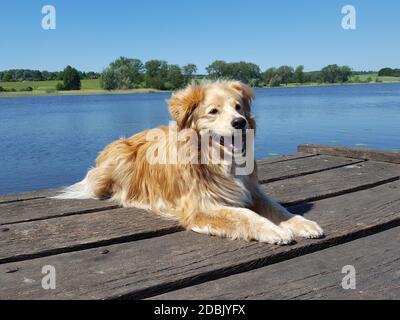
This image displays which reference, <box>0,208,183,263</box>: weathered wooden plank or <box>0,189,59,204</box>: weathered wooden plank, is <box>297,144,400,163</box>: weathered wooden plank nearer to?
<box>0,208,183,263</box>: weathered wooden plank

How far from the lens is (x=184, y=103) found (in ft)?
14.5

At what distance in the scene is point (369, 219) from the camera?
389cm

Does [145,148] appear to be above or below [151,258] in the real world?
above

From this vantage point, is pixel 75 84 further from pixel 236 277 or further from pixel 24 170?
pixel 236 277

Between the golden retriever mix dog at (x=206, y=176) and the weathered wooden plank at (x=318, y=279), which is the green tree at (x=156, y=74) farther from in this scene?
the weathered wooden plank at (x=318, y=279)

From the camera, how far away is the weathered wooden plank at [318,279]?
2.59 meters

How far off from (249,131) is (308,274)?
70.4 inches

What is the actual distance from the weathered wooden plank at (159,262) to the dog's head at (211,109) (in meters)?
1.06

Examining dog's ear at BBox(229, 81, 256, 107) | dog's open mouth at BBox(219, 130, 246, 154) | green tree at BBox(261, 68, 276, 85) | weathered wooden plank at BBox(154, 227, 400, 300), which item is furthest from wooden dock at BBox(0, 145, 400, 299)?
green tree at BBox(261, 68, 276, 85)

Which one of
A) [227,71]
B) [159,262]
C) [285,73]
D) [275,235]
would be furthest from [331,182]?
[285,73]

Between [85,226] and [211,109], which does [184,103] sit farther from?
[85,226]

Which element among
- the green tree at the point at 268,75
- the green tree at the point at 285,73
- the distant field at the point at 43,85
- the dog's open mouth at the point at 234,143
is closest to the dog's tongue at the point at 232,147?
the dog's open mouth at the point at 234,143

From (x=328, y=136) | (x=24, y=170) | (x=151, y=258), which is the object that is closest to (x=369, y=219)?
(x=151, y=258)

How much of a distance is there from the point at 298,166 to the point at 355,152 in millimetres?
1060
